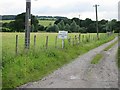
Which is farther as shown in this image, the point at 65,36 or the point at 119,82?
the point at 65,36

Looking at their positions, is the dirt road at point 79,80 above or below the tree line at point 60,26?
below

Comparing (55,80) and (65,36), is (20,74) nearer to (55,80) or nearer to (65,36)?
(55,80)

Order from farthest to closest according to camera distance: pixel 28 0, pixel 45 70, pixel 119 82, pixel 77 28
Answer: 1. pixel 77 28
2. pixel 28 0
3. pixel 45 70
4. pixel 119 82

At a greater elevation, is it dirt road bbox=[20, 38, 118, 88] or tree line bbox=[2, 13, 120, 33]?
tree line bbox=[2, 13, 120, 33]

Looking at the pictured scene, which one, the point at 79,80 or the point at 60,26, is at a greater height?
the point at 60,26

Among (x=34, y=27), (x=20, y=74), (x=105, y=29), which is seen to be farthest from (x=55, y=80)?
(x=105, y=29)

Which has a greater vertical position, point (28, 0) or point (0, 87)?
point (28, 0)

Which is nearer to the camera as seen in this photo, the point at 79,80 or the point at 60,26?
the point at 79,80

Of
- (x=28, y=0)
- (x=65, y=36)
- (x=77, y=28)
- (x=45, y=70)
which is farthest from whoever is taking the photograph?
(x=77, y=28)

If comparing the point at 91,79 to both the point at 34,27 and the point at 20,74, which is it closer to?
the point at 20,74

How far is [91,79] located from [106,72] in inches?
103

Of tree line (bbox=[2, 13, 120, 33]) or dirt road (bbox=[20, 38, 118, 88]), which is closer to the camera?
dirt road (bbox=[20, 38, 118, 88])

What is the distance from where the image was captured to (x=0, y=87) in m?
10.9

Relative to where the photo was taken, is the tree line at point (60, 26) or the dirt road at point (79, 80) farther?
the tree line at point (60, 26)
